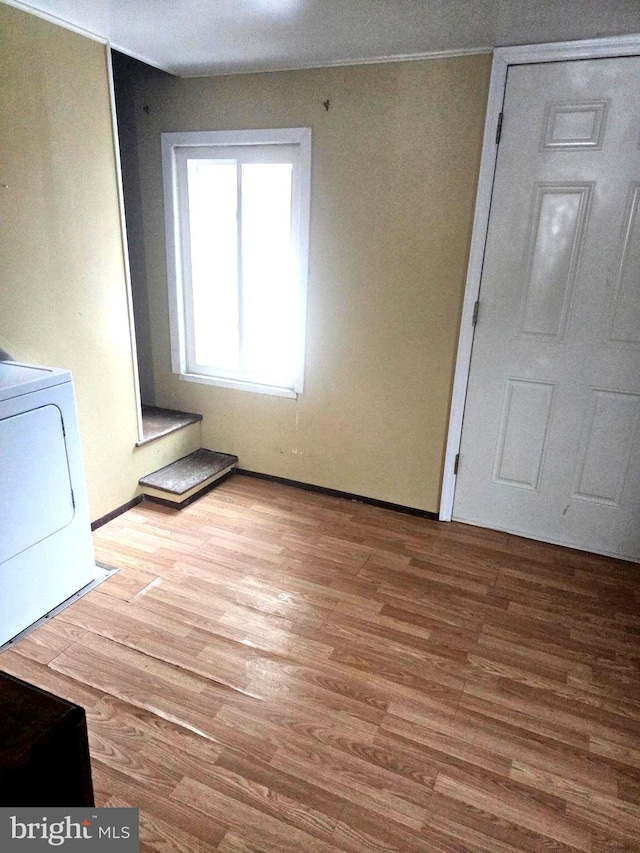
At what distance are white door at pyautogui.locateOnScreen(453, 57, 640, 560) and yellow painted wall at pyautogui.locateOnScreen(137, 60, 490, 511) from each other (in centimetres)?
18

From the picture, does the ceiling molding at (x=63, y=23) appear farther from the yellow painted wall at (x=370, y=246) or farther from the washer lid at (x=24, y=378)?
the washer lid at (x=24, y=378)

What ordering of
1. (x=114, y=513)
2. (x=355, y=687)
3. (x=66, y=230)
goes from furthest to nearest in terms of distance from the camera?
(x=114, y=513)
(x=66, y=230)
(x=355, y=687)

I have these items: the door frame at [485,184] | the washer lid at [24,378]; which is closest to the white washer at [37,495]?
the washer lid at [24,378]

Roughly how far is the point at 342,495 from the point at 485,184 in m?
1.83

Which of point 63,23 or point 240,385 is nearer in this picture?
point 63,23

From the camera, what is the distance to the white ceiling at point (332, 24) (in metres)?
1.85

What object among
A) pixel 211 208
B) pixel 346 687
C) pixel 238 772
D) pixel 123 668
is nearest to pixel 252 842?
pixel 238 772

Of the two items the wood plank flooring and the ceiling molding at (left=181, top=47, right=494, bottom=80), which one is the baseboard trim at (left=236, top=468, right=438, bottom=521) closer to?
the wood plank flooring

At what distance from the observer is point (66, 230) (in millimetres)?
2277

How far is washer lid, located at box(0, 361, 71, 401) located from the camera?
1778mm

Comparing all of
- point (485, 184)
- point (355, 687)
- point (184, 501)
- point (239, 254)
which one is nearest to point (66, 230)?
point (239, 254)

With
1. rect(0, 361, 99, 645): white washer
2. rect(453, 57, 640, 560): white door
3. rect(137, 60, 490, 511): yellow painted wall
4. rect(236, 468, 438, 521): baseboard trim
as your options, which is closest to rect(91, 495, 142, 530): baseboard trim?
rect(0, 361, 99, 645): white washer

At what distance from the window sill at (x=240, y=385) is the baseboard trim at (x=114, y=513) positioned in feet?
2.70

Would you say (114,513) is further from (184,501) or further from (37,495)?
(37,495)
